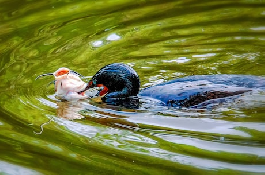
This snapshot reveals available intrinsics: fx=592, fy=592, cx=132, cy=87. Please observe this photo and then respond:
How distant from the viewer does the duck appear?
5133 millimetres

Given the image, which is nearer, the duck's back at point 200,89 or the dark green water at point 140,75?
the dark green water at point 140,75

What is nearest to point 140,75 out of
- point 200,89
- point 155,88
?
Result: point 155,88

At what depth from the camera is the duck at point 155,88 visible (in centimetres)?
513

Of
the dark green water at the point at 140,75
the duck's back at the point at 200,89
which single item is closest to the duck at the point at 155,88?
the duck's back at the point at 200,89

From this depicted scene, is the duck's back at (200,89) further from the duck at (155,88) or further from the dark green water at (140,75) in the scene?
the dark green water at (140,75)

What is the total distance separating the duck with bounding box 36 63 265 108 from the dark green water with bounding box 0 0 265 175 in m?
0.12

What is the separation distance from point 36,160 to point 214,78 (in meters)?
2.00

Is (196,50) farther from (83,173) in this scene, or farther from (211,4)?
(83,173)

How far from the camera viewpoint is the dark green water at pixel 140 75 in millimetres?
4125

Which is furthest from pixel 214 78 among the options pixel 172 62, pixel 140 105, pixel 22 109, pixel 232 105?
pixel 22 109

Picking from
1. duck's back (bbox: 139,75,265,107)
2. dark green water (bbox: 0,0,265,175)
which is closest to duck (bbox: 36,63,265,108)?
duck's back (bbox: 139,75,265,107)

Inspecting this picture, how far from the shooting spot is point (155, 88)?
5395 mm

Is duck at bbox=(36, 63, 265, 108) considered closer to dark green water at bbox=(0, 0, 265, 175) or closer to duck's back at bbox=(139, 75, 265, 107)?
duck's back at bbox=(139, 75, 265, 107)

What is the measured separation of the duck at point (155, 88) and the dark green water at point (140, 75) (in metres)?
0.12
